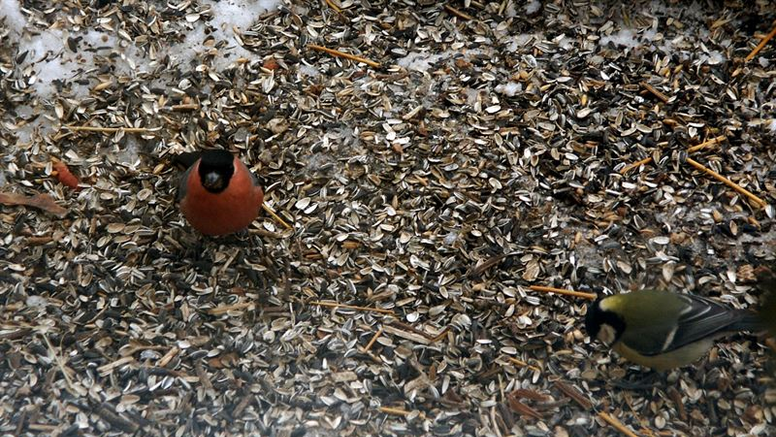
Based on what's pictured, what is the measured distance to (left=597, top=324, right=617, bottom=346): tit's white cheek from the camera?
3.48m

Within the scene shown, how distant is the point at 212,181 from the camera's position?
362 centimetres

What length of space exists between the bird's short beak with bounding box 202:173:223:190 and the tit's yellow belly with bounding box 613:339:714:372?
1.80m

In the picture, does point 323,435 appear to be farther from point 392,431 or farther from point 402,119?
point 402,119

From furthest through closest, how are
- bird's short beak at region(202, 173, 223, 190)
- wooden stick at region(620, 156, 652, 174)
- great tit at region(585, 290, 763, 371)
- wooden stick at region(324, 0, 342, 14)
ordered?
wooden stick at region(324, 0, 342, 14)
wooden stick at region(620, 156, 652, 174)
bird's short beak at region(202, 173, 223, 190)
great tit at region(585, 290, 763, 371)

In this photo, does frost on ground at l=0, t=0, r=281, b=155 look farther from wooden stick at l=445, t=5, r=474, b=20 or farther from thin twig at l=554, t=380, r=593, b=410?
thin twig at l=554, t=380, r=593, b=410

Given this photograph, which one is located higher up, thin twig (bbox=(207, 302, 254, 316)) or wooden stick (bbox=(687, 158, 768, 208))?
wooden stick (bbox=(687, 158, 768, 208))

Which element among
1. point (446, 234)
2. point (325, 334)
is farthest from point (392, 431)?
point (446, 234)

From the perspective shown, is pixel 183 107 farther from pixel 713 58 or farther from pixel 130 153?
pixel 713 58

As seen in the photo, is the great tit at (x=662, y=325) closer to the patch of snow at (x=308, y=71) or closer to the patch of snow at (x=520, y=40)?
the patch of snow at (x=520, y=40)

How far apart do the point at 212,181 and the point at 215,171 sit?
4cm

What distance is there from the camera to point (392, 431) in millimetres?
3473

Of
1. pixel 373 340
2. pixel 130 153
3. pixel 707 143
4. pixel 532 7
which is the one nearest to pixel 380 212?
pixel 373 340

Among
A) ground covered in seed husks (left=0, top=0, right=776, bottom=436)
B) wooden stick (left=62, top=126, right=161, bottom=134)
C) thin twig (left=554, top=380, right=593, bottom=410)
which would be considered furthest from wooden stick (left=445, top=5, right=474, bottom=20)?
thin twig (left=554, top=380, right=593, bottom=410)

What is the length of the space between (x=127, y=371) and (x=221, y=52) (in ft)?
5.79
